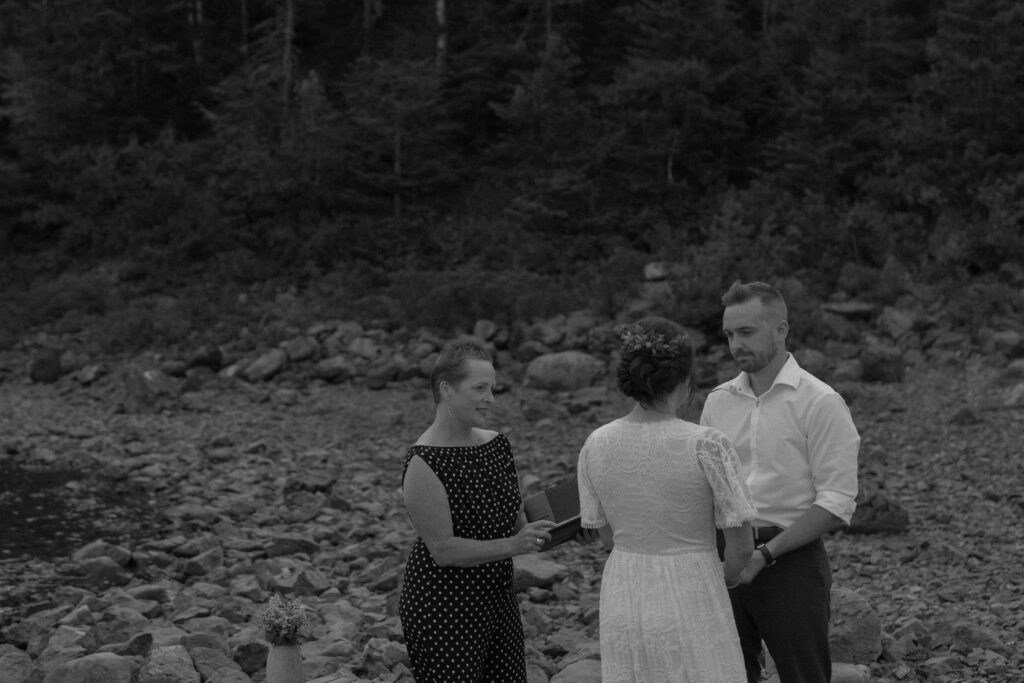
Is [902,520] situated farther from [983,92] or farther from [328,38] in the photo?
[328,38]

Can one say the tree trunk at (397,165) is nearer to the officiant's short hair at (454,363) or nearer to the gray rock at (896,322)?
the gray rock at (896,322)

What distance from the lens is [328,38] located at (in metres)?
34.4

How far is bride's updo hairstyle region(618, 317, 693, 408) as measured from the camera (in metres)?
3.45

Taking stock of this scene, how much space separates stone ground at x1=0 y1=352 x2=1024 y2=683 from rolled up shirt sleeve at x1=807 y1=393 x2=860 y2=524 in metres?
2.52

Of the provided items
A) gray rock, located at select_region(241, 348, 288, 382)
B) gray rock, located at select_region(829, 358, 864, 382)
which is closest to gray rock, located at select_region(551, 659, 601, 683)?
gray rock, located at select_region(829, 358, 864, 382)

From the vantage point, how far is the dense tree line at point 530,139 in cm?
1984

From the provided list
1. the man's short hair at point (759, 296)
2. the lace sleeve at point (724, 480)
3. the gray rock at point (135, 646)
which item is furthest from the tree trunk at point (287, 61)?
the lace sleeve at point (724, 480)

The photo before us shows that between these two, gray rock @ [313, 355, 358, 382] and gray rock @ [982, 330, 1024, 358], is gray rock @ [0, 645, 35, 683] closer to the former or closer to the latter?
gray rock @ [313, 355, 358, 382]

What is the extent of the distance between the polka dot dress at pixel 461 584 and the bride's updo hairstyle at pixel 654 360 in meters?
0.71

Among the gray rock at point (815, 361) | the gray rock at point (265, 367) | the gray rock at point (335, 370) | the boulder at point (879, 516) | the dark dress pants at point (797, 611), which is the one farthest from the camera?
the gray rock at point (265, 367)

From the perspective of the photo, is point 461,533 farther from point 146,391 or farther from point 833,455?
point 146,391

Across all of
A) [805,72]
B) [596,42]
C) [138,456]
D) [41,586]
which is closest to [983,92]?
[805,72]

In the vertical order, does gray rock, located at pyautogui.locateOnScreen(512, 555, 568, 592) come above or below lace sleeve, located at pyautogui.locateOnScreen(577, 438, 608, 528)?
below

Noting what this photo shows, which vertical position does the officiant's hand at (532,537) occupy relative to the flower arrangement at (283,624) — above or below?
above
